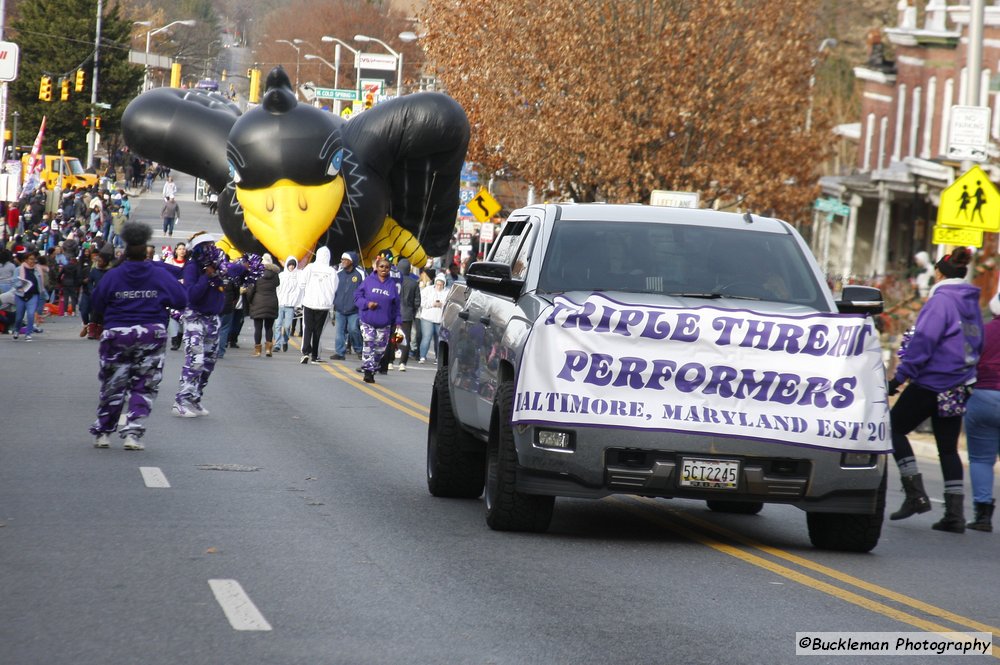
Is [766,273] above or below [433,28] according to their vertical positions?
below

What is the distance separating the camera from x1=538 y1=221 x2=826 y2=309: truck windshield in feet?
33.7

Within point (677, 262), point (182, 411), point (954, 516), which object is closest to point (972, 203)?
point (954, 516)

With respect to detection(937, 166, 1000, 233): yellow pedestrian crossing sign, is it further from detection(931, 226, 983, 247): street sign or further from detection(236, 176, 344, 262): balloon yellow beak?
detection(236, 176, 344, 262): balloon yellow beak

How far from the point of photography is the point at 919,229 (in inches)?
1638

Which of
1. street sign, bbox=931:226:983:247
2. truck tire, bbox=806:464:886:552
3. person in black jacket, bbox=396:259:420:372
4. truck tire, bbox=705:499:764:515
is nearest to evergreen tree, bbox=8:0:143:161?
person in black jacket, bbox=396:259:420:372

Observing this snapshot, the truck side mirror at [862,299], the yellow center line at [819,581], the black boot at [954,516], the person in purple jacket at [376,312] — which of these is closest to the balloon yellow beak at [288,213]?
the person in purple jacket at [376,312]

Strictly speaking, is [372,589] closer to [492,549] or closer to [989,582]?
[492,549]

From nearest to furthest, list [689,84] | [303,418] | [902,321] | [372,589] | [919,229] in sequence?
[372,589] < [303,418] < [902,321] < [689,84] < [919,229]

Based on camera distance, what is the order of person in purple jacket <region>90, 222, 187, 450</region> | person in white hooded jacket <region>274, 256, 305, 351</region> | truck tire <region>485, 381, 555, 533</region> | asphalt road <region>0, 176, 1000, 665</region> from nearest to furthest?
asphalt road <region>0, 176, 1000, 665</region> < truck tire <region>485, 381, 555, 533</region> < person in purple jacket <region>90, 222, 187, 450</region> < person in white hooded jacket <region>274, 256, 305, 351</region>

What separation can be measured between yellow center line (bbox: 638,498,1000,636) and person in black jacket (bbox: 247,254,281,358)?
1846 cm

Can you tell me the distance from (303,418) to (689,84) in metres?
21.1

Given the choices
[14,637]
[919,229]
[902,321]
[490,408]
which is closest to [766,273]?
[490,408]

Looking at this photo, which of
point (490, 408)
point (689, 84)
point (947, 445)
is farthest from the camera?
point (689, 84)

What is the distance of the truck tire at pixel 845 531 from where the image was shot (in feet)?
32.5
